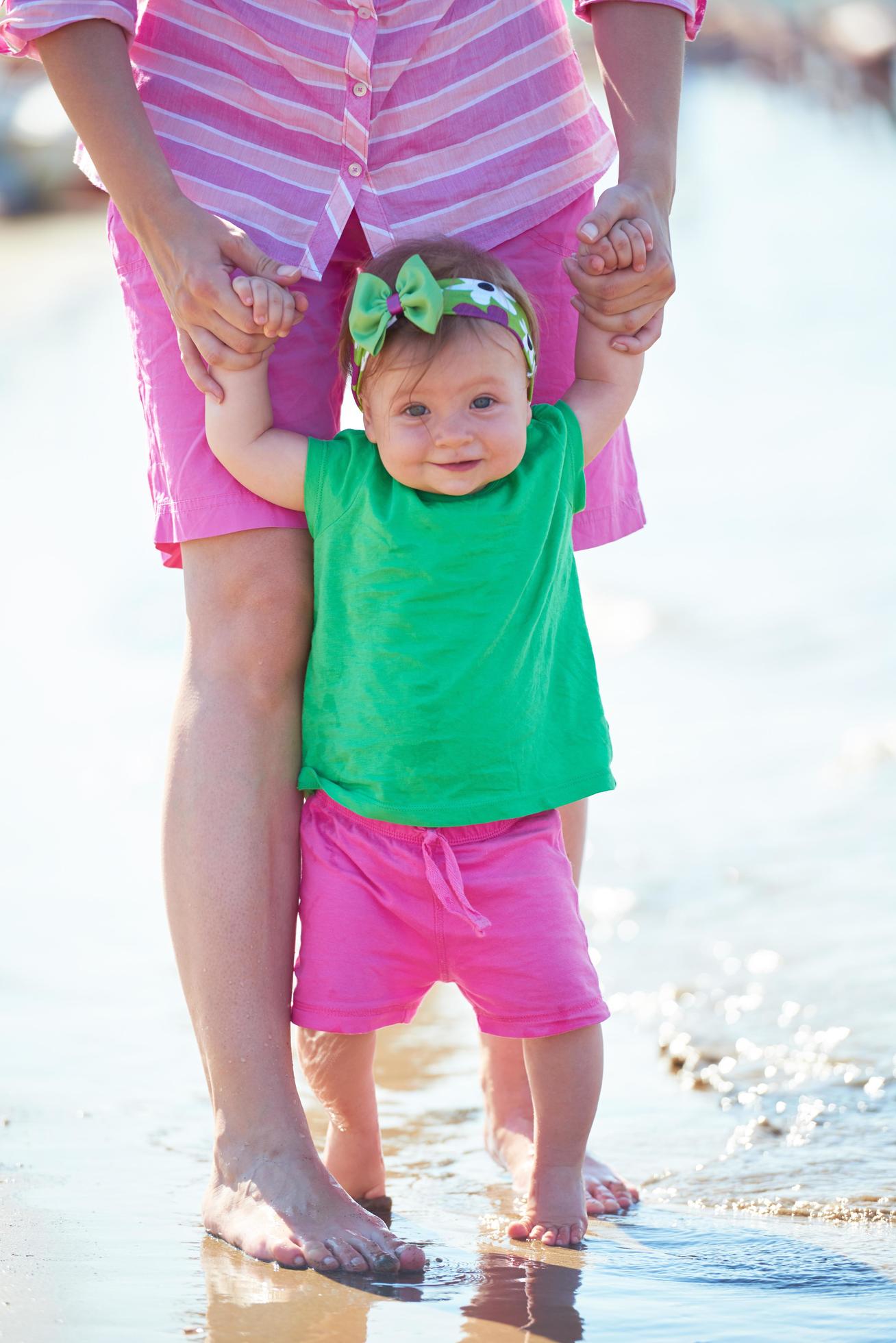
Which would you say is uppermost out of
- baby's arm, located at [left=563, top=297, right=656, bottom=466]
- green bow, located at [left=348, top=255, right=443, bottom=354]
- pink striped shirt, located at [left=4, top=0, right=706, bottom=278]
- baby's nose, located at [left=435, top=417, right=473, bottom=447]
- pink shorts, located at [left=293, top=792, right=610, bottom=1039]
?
pink striped shirt, located at [left=4, top=0, right=706, bottom=278]

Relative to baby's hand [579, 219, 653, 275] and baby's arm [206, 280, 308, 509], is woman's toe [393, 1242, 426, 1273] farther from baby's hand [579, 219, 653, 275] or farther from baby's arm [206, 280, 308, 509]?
baby's hand [579, 219, 653, 275]

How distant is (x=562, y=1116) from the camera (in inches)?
81.9

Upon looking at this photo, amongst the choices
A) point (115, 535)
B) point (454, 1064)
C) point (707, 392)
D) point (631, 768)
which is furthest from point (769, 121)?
point (454, 1064)

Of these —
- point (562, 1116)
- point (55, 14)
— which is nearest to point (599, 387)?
point (55, 14)

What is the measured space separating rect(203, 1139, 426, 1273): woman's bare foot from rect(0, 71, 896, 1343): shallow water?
0.04m

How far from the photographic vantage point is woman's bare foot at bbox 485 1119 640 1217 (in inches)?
87.3

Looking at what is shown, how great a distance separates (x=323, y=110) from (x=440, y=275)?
288 mm

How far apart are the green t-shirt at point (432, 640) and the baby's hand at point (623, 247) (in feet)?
0.81

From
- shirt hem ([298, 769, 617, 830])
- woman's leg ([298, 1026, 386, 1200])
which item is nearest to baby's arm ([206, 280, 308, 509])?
shirt hem ([298, 769, 617, 830])

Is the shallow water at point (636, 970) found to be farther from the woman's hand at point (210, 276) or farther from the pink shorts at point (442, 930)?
the woman's hand at point (210, 276)

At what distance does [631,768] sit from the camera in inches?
171

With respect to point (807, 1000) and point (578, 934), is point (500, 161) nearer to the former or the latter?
point (578, 934)

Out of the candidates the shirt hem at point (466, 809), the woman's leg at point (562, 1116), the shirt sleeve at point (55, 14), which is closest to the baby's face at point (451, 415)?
the shirt hem at point (466, 809)

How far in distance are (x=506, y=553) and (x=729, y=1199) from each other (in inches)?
36.4
